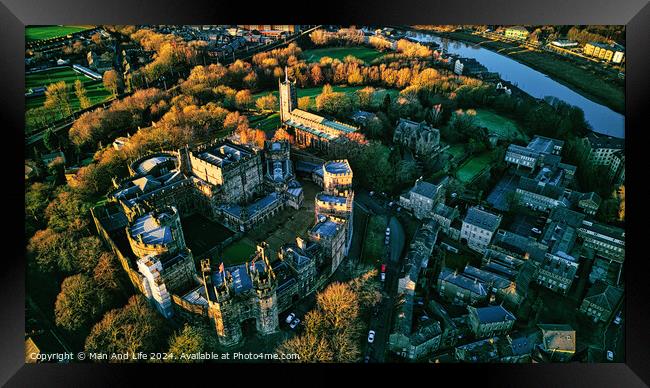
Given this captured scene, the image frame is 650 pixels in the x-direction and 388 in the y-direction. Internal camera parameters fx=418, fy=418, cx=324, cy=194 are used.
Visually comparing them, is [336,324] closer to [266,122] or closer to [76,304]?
[76,304]

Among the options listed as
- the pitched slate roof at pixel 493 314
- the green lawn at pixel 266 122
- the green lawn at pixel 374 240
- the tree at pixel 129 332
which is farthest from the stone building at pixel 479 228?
the green lawn at pixel 266 122

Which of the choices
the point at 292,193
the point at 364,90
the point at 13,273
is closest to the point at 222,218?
the point at 292,193

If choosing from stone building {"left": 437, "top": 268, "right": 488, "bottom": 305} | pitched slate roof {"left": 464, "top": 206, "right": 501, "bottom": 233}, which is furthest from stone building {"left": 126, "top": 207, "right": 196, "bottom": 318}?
pitched slate roof {"left": 464, "top": 206, "right": 501, "bottom": 233}

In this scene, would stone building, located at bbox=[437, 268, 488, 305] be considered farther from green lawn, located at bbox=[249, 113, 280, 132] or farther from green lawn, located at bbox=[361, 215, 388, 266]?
green lawn, located at bbox=[249, 113, 280, 132]

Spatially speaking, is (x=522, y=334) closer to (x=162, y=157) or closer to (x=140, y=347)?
(x=140, y=347)
